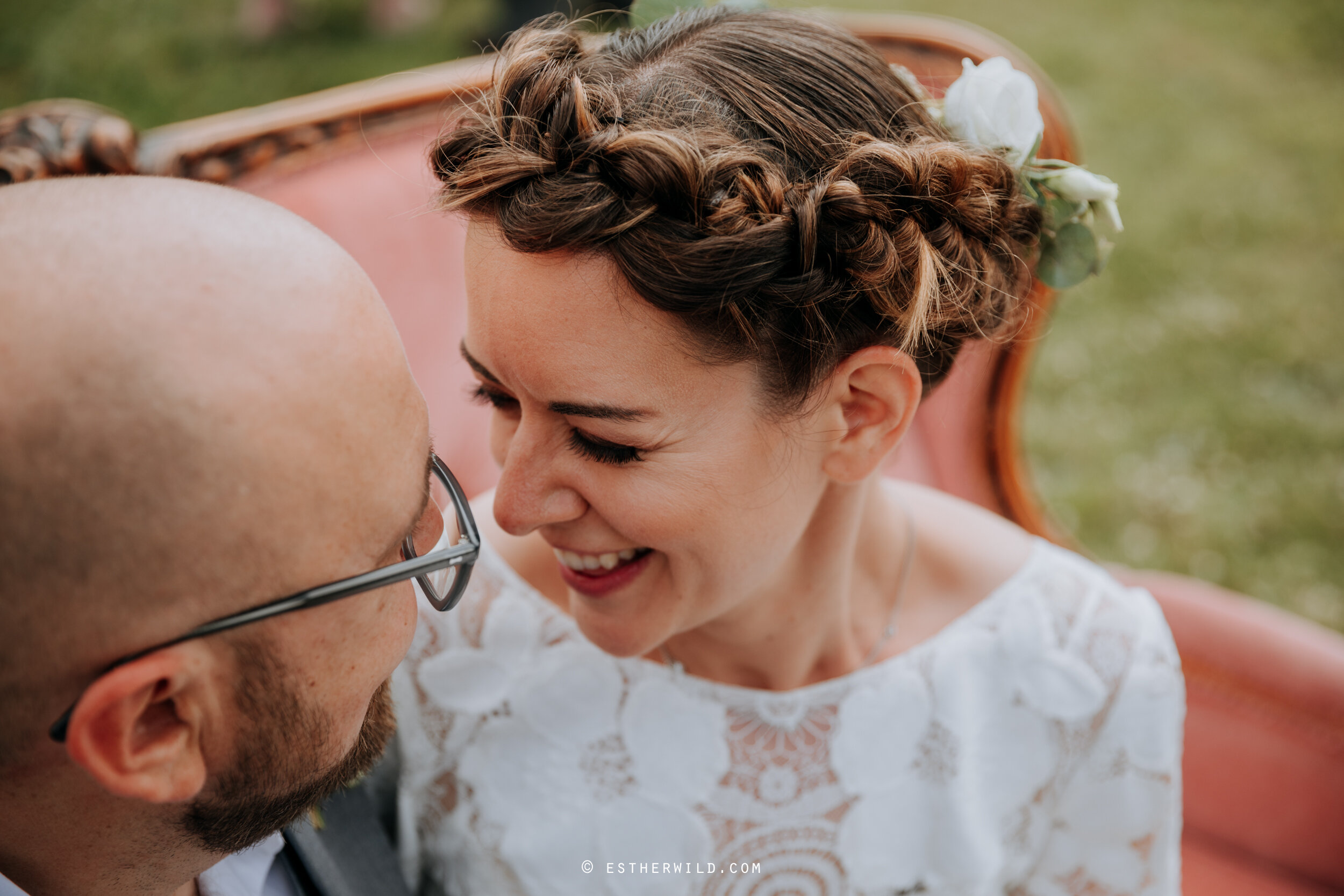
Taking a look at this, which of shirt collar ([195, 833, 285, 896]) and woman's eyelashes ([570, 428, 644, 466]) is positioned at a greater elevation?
woman's eyelashes ([570, 428, 644, 466])

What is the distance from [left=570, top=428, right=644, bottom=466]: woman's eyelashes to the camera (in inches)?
49.5

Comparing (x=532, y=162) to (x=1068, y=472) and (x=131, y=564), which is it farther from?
(x=1068, y=472)

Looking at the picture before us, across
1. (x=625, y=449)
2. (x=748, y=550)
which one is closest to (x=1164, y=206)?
(x=748, y=550)

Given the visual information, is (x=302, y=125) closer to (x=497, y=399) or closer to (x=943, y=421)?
(x=497, y=399)

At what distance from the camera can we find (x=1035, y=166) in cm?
145

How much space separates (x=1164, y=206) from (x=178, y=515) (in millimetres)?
5649

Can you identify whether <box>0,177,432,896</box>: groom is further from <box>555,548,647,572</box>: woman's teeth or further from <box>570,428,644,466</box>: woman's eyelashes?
<box>555,548,647,572</box>: woman's teeth

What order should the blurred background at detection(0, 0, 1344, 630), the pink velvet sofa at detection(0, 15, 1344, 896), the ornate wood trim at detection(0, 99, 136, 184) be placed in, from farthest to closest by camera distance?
the blurred background at detection(0, 0, 1344, 630) → the pink velvet sofa at detection(0, 15, 1344, 896) → the ornate wood trim at detection(0, 99, 136, 184)

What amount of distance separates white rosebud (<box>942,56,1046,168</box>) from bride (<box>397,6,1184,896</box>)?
1.5 inches

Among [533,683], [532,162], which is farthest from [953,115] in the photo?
[533,683]

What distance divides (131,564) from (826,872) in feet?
4.03

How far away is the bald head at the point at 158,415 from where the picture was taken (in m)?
0.86

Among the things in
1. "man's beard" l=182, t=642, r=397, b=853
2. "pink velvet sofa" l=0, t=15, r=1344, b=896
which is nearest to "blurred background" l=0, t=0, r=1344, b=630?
"pink velvet sofa" l=0, t=15, r=1344, b=896

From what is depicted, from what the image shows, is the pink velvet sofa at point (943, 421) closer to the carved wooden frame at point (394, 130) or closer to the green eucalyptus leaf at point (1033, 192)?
the carved wooden frame at point (394, 130)
